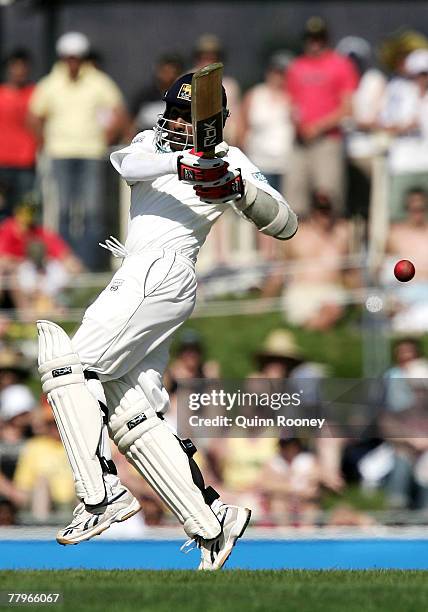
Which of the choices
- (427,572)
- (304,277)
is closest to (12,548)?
(427,572)

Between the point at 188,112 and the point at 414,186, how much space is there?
5297mm


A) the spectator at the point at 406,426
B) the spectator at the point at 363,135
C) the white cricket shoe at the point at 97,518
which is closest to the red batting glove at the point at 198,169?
the white cricket shoe at the point at 97,518

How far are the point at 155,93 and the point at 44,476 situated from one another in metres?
3.93

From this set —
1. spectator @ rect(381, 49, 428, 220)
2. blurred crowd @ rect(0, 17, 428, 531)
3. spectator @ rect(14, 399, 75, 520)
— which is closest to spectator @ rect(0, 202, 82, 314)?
blurred crowd @ rect(0, 17, 428, 531)

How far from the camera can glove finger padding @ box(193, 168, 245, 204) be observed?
663 cm

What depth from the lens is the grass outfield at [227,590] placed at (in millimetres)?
5730

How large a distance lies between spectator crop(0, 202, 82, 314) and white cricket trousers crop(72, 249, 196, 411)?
16.2ft

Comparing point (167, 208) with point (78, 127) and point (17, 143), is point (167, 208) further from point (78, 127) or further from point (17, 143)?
point (17, 143)

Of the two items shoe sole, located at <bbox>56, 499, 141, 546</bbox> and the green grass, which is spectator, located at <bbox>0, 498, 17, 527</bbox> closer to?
the green grass

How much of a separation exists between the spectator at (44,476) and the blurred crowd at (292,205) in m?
0.01

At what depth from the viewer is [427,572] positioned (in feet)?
23.1

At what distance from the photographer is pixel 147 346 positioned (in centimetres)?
A: 705

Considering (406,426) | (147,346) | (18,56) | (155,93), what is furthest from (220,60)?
(147,346)

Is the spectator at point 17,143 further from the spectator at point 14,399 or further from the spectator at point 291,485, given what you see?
the spectator at point 291,485
